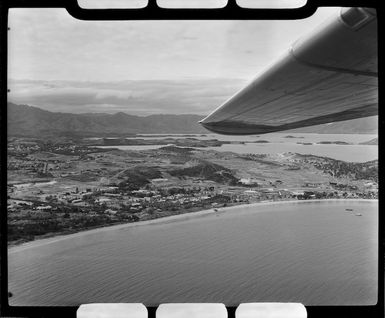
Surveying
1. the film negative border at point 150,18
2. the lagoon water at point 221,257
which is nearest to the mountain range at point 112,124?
the film negative border at point 150,18

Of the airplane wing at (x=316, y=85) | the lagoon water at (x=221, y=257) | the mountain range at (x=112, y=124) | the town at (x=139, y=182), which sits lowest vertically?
the lagoon water at (x=221, y=257)

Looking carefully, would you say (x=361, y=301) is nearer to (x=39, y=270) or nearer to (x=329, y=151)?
(x=329, y=151)

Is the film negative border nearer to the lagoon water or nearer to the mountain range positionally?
the lagoon water

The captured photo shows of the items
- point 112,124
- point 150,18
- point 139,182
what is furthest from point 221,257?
point 150,18

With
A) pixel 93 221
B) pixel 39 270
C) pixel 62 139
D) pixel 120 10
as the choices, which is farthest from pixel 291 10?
pixel 39 270

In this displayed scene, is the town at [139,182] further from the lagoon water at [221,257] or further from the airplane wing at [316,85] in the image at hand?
the airplane wing at [316,85]
